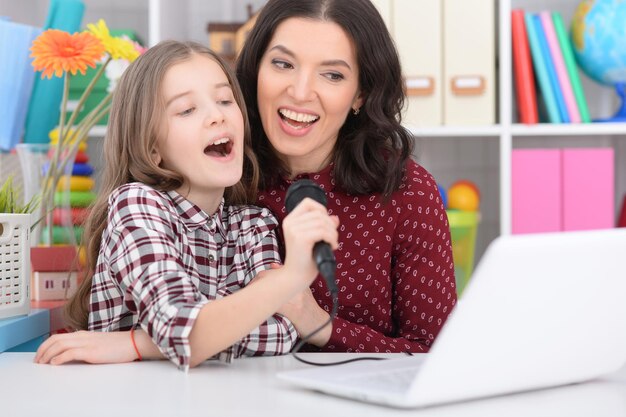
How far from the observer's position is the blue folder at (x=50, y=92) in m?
2.27

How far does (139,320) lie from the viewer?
1.17 m

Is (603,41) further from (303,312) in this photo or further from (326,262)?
(326,262)

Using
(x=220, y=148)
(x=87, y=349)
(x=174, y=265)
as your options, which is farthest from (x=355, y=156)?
(x=87, y=349)

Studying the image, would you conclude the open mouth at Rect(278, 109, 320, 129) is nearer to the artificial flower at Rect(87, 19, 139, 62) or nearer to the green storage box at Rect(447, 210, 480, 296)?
the artificial flower at Rect(87, 19, 139, 62)

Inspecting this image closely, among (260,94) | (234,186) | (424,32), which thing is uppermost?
(424,32)

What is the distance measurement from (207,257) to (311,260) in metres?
0.41

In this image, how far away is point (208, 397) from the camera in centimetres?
91

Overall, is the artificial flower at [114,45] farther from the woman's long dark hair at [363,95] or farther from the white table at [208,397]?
the white table at [208,397]

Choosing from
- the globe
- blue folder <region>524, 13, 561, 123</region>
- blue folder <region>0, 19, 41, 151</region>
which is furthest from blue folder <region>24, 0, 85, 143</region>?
the globe

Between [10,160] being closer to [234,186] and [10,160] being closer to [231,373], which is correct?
[234,186]

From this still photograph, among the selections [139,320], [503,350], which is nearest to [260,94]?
[139,320]

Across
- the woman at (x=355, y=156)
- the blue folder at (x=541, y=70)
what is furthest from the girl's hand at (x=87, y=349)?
the blue folder at (x=541, y=70)

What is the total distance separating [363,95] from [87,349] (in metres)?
0.77

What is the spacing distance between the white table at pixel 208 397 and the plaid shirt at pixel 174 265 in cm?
7
